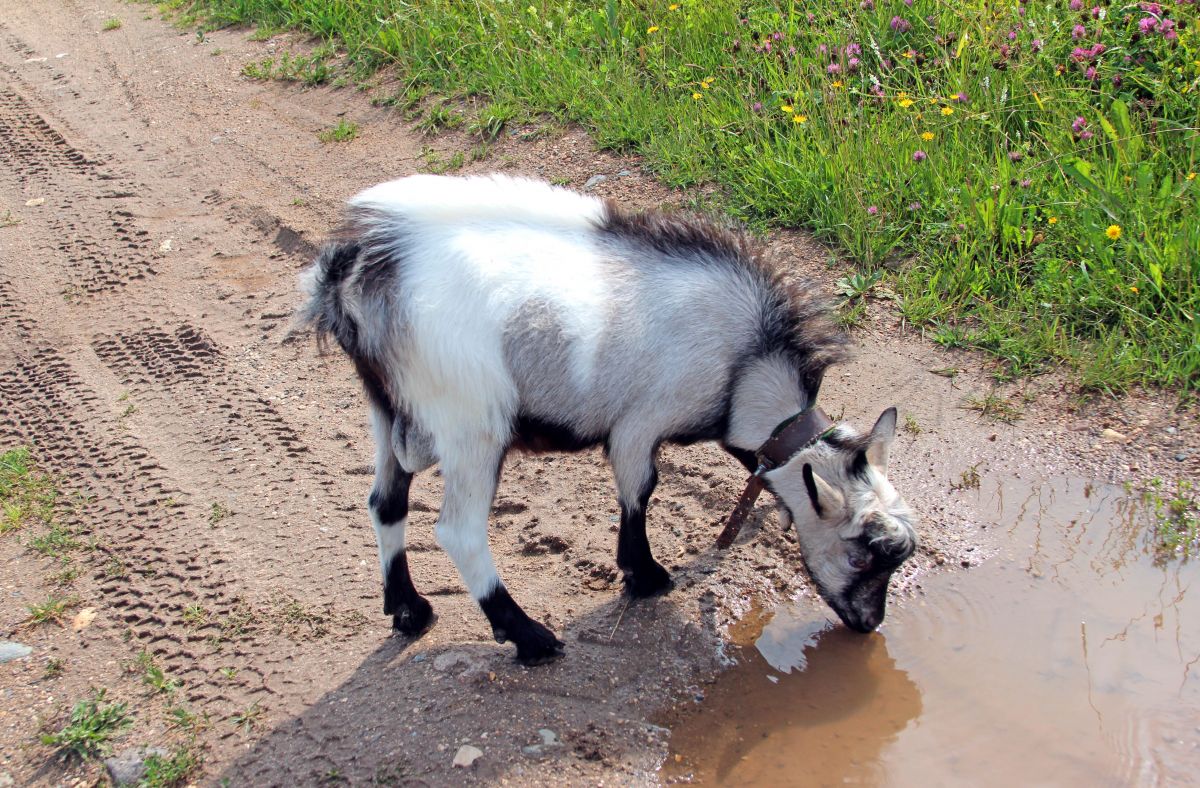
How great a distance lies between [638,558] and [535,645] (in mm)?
484

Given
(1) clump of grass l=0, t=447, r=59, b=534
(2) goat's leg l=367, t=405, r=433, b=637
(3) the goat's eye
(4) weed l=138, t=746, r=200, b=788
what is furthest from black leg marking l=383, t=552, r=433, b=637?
(1) clump of grass l=0, t=447, r=59, b=534

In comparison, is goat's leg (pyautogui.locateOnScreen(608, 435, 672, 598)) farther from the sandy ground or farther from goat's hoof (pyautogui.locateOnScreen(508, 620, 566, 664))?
goat's hoof (pyautogui.locateOnScreen(508, 620, 566, 664))

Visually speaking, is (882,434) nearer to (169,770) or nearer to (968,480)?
(968,480)

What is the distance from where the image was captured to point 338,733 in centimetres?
318

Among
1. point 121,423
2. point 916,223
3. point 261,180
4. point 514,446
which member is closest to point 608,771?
point 514,446

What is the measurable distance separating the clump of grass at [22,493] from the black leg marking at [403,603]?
1553 mm

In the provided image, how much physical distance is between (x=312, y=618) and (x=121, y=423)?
5.35ft

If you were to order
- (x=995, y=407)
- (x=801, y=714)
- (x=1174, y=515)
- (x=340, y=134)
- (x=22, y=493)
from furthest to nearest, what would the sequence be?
1. (x=340, y=134)
2. (x=995, y=407)
3. (x=22, y=493)
4. (x=1174, y=515)
5. (x=801, y=714)

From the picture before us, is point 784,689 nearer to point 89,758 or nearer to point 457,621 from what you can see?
point 457,621

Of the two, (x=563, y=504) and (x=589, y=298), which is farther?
(x=563, y=504)

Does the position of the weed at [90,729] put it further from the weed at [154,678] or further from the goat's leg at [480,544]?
the goat's leg at [480,544]

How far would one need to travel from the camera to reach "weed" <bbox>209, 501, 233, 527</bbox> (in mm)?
4133

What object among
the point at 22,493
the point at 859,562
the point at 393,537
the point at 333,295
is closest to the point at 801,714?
the point at 859,562

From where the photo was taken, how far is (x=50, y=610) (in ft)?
12.2
